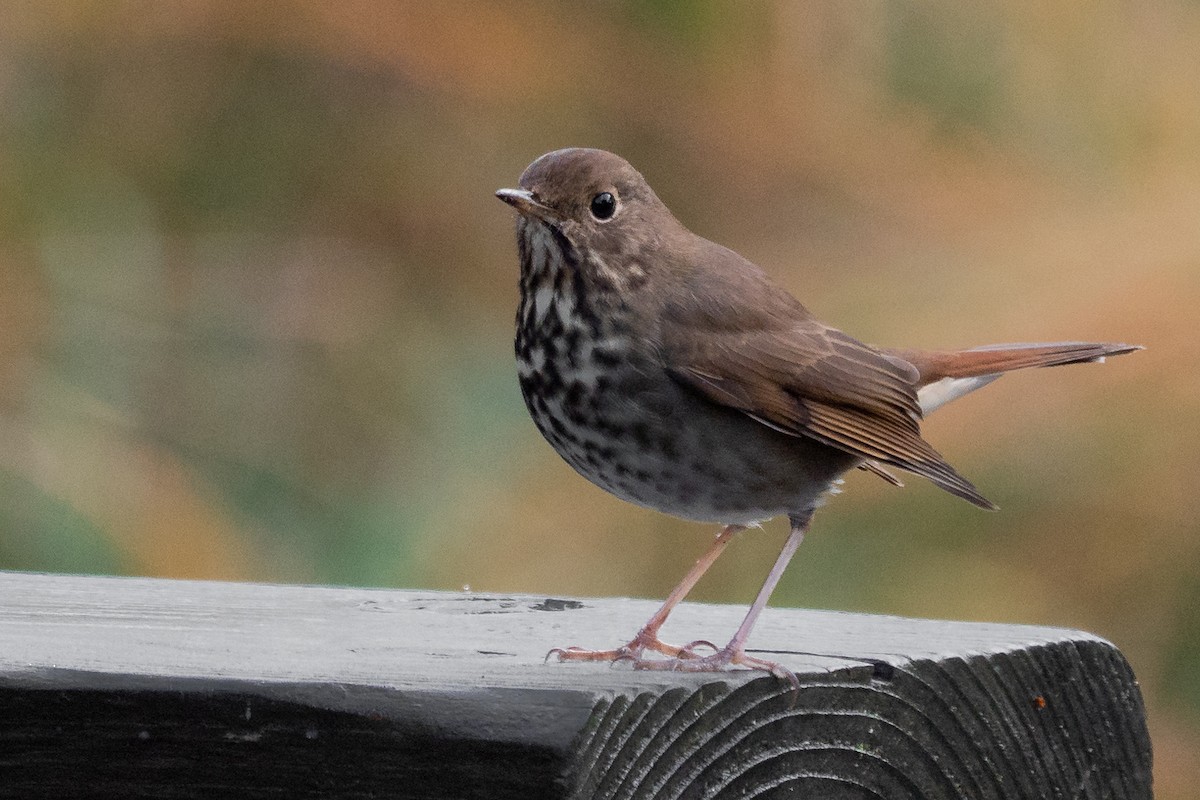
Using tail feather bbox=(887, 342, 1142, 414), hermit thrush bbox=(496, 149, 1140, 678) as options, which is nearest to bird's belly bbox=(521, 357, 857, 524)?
hermit thrush bbox=(496, 149, 1140, 678)

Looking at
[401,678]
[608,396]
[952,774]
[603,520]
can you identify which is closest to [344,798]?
[401,678]

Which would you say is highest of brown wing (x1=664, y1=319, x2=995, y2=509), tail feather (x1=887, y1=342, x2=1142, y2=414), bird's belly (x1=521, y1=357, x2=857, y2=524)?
tail feather (x1=887, y1=342, x2=1142, y2=414)

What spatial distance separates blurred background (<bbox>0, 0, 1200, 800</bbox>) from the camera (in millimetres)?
4250

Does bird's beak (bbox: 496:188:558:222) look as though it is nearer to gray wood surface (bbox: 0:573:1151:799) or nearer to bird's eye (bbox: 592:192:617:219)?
bird's eye (bbox: 592:192:617:219)

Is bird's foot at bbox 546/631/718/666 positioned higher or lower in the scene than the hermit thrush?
lower

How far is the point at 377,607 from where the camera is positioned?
3.11 m

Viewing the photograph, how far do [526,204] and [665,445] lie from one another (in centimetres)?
50

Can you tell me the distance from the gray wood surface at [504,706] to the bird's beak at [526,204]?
0.70 m

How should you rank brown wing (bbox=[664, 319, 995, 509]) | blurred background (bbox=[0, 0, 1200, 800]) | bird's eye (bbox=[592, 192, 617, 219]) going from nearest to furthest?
brown wing (bbox=[664, 319, 995, 509]) → bird's eye (bbox=[592, 192, 617, 219]) → blurred background (bbox=[0, 0, 1200, 800])

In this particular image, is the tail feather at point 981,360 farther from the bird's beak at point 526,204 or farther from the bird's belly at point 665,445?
the bird's beak at point 526,204

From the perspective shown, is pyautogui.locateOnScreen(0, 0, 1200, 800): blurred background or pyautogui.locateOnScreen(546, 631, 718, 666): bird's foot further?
pyautogui.locateOnScreen(0, 0, 1200, 800): blurred background

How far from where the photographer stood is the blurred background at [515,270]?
13.9ft

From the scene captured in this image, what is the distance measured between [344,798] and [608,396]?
4.28 feet

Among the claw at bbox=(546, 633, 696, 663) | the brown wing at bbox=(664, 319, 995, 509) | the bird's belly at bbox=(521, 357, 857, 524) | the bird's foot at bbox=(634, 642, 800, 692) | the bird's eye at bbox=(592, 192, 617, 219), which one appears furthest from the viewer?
the bird's eye at bbox=(592, 192, 617, 219)
